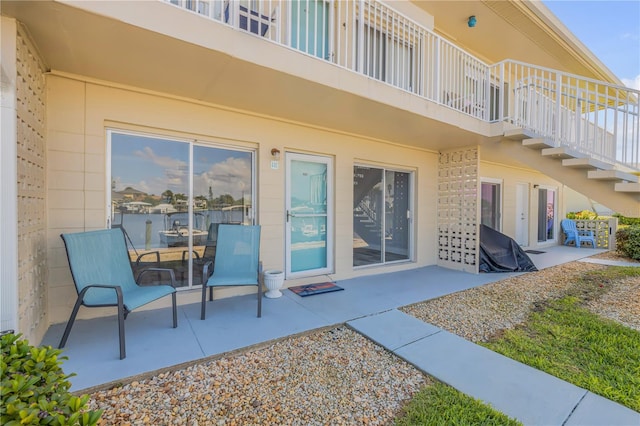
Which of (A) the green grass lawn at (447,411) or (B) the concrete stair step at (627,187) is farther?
(B) the concrete stair step at (627,187)

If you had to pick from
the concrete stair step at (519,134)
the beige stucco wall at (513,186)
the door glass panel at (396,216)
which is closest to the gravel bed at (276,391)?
the door glass panel at (396,216)

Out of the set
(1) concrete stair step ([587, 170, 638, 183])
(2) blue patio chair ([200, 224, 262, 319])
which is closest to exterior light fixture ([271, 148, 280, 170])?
(2) blue patio chair ([200, 224, 262, 319])

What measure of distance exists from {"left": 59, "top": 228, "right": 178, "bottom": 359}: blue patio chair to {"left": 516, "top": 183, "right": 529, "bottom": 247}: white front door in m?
10.1

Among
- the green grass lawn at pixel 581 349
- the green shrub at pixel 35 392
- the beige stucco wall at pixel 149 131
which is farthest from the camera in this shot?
the beige stucco wall at pixel 149 131

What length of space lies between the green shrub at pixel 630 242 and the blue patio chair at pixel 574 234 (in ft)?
6.00

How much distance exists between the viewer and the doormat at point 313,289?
4541 mm

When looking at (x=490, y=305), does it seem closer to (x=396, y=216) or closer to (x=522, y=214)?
(x=396, y=216)

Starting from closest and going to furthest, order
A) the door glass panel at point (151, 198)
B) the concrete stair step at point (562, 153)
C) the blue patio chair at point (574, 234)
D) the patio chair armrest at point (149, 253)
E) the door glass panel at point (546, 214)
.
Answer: the door glass panel at point (151, 198) < the patio chair armrest at point (149, 253) < the concrete stair step at point (562, 153) < the blue patio chair at point (574, 234) < the door glass panel at point (546, 214)

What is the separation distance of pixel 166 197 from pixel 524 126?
21.0ft

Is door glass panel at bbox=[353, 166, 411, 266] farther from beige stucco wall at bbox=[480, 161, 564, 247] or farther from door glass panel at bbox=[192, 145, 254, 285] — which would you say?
beige stucco wall at bbox=[480, 161, 564, 247]

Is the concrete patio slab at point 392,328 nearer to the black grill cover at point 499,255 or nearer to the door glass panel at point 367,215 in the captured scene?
the door glass panel at point 367,215

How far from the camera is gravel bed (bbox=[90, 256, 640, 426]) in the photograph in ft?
6.61

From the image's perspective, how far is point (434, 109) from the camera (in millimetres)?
4676

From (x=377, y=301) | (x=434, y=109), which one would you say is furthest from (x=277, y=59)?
(x=377, y=301)
